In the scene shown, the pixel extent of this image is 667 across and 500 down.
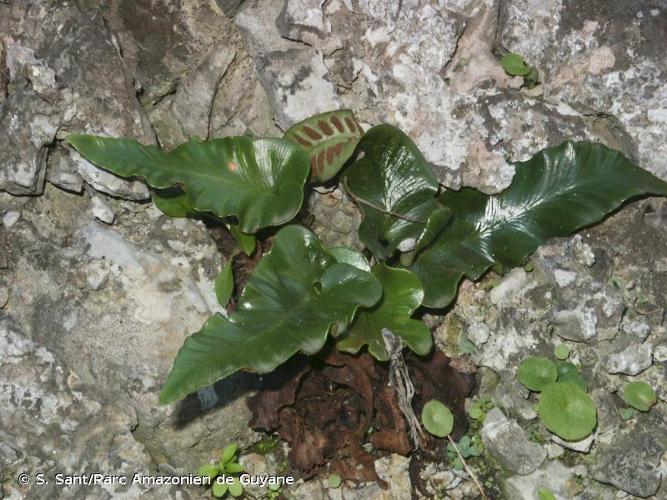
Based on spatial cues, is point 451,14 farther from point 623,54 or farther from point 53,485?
point 53,485

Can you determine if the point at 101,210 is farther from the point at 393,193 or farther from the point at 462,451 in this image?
the point at 462,451

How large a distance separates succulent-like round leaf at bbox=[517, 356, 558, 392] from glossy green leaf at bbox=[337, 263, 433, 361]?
0.95 ft

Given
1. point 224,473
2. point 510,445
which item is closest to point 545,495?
point 510,445

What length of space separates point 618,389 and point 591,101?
860 millimetres

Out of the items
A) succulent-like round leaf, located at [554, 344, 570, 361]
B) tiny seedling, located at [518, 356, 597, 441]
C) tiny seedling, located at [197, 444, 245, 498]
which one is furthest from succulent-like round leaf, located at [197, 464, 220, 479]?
succulent-like round leaf, located at [554, 344, 570, 361]

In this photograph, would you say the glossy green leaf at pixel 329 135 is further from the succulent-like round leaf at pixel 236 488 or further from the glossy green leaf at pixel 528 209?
the succulent-like round leaf at pixel 236 488

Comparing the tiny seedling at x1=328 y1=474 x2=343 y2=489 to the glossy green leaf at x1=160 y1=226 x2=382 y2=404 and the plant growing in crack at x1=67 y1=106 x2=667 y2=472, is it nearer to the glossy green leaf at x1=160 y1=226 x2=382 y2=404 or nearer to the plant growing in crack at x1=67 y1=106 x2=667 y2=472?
the plant growing in crack at x1=67 y1=106 x2=667 y2=472

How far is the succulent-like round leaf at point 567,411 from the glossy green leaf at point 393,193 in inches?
22.9

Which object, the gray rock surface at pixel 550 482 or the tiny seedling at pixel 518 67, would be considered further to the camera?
the tiny seedling at pixel 518 67

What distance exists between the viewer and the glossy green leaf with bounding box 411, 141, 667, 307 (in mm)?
2094

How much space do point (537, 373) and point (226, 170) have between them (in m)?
1.11

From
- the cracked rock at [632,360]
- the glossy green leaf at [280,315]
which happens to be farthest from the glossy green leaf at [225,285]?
the cracked rock at [632,360]

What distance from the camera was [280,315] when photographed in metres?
2.02

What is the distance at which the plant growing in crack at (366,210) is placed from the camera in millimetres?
2061
